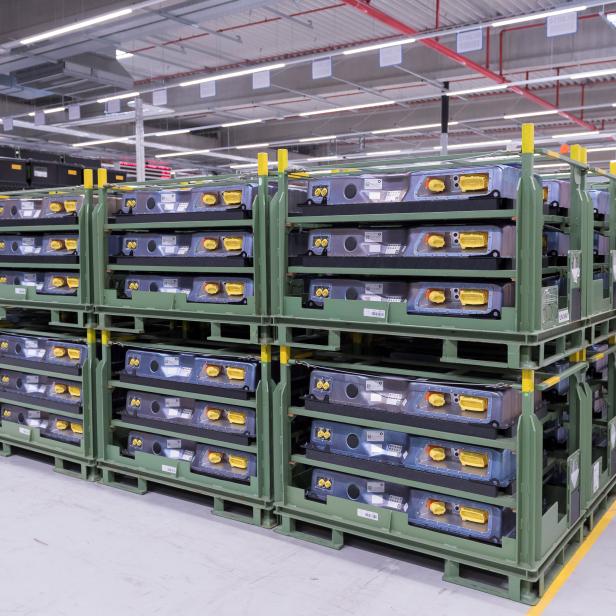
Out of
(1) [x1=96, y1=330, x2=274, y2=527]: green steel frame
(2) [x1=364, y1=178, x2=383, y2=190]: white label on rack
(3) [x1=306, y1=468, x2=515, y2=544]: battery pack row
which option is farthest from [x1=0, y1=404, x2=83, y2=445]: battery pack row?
(2) [x1=364, y1=178, x2=383, y2=190]: white label on rack

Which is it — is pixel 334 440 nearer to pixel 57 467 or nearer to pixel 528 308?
pixel 528 308

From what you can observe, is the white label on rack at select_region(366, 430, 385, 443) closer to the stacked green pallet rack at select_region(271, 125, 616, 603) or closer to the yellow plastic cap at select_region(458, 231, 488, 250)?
the stacked green pallet rack at select_region(271, 125, 616, 603)

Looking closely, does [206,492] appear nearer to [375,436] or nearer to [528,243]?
[375,436]

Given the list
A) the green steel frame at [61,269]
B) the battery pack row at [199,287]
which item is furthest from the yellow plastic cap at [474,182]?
the green steel frame at [61,269]

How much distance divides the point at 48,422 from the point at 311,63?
10.1 metres

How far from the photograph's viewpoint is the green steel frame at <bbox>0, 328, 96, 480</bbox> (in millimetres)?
5594

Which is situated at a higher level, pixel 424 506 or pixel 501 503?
pixel 501 503

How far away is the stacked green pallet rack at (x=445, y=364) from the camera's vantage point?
11.8 feet

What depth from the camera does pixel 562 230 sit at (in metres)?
4.40

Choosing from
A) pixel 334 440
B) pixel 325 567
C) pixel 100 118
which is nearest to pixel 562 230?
pixel 334 440

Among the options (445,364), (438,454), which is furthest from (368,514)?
(445,364)

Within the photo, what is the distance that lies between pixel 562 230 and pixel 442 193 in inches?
42.7

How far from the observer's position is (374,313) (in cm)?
401

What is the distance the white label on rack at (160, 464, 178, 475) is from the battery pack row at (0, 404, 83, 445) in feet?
3.38
